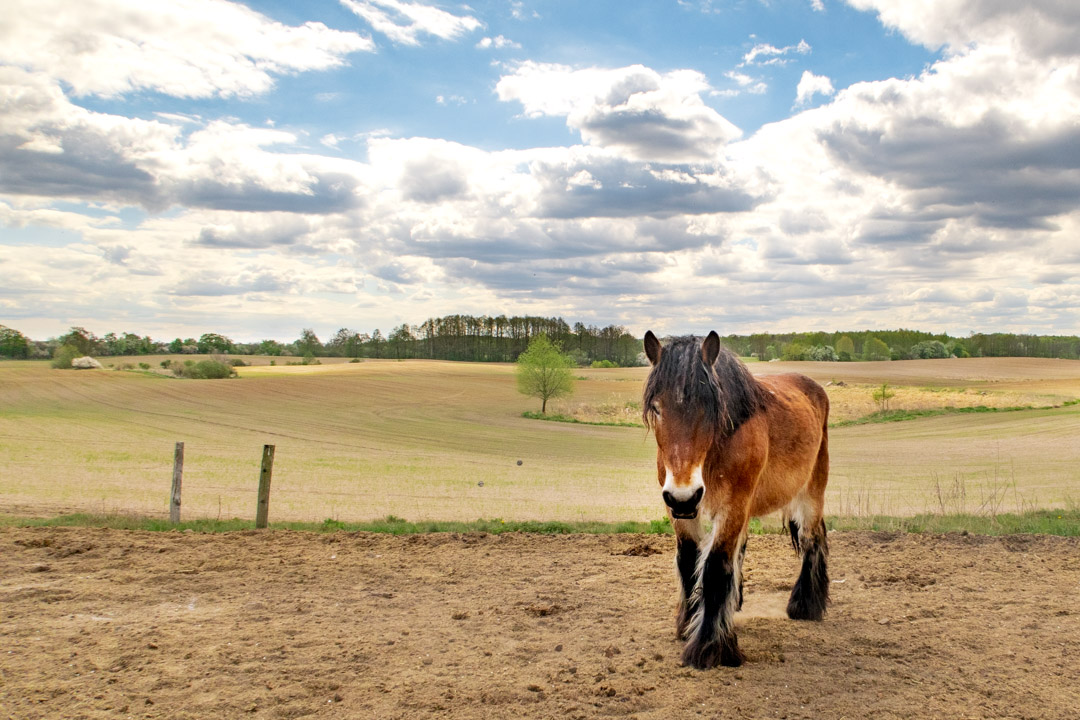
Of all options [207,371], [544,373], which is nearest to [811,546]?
[544,373]

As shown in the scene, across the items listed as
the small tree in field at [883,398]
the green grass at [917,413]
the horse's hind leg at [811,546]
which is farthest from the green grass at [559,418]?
the horse's hind leg at [811,546]

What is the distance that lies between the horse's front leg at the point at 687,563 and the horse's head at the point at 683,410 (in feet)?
1.97

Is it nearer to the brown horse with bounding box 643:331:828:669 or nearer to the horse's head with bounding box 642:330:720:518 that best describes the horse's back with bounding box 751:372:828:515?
the brown horse with bounding box 643:331:828:669

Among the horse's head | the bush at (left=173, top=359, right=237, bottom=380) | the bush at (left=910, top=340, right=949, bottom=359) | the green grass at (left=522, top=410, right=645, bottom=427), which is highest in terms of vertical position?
the bush at (left=910, top=340, right=949, bottom=359)

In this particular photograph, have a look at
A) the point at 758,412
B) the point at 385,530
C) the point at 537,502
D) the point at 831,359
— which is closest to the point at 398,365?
the point at 831,359

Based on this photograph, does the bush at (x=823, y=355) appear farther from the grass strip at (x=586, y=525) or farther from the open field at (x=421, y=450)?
the grass strip at (x=586, y=525)

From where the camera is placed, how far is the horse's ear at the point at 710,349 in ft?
16.6

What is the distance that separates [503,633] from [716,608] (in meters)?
1.98

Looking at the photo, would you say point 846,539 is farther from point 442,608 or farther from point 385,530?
point 385,530

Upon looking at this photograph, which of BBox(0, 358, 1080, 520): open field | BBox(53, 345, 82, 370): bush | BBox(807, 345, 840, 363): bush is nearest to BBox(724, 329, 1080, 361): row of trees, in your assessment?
BBox(807, 345, 840, 363): bush

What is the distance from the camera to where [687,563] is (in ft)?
18.4

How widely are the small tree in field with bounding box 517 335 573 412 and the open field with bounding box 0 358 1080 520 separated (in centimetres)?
320

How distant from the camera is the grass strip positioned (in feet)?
33.9

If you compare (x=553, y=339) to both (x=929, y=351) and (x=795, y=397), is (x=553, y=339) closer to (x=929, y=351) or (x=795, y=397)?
(x=929, y=351)
